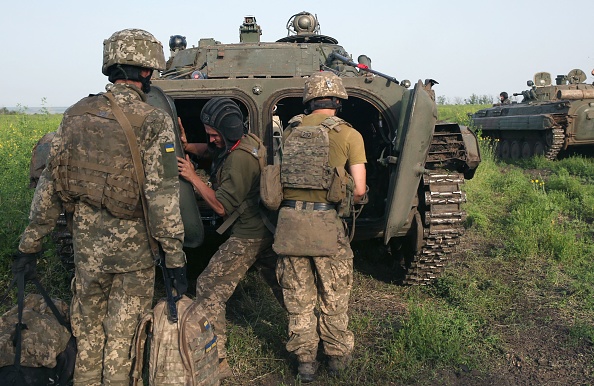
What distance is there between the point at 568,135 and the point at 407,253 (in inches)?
403

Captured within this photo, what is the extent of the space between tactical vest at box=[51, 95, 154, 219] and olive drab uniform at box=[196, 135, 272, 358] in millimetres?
889

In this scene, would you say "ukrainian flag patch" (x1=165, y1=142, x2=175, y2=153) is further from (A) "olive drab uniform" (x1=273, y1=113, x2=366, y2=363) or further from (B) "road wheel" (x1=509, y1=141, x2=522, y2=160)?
(B) "road wheel" (x1=509, y1=141, x2=522, y2=160)

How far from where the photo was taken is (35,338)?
313 centimetres

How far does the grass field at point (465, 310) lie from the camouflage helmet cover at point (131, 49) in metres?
1.99

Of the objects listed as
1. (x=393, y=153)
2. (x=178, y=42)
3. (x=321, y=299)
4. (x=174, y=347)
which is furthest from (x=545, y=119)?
(x=174, y=347)

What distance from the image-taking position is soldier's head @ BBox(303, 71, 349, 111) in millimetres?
3605

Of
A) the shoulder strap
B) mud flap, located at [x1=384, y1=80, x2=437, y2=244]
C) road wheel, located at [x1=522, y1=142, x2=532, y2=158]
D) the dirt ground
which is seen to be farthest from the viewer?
road wheel, located at [x1=522, y1=142, x2=532, y2=158]

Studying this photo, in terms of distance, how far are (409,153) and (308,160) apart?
3.54ft

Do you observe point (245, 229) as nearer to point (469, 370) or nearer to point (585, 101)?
point (469, 370)

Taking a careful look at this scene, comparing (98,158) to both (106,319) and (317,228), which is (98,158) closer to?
(106,319)

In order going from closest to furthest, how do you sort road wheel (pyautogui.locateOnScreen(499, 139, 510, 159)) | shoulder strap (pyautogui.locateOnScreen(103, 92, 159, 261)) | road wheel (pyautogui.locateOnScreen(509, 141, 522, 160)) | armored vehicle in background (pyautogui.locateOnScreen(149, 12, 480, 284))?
shoulder strap (pyautogui.locateOnScreen(103, 92, 159, 261)) < armored vehicle in background (pyautogui.locateOnScreen(149, 12, 480, 284)) < road wheel (pyautogui.locateOnScreen(509, 141, 522, 160)) < road wheel (pyautogui.locateOnScreen(499, 139, 510, 159))

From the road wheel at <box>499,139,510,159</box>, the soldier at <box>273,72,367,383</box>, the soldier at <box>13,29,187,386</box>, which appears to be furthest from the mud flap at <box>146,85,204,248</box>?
the road wheel at <box>499,139,510,159</box>

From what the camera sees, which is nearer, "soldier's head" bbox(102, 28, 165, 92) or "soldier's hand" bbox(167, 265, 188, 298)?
"soldier's head" bbox(102, 28, 165, 92)

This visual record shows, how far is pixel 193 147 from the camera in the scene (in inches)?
182
